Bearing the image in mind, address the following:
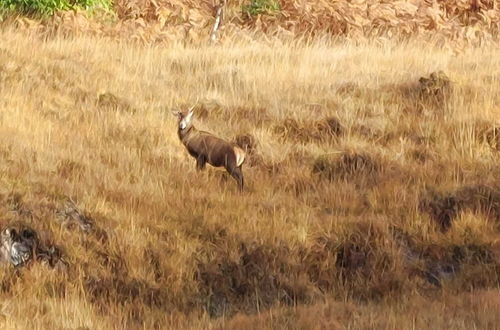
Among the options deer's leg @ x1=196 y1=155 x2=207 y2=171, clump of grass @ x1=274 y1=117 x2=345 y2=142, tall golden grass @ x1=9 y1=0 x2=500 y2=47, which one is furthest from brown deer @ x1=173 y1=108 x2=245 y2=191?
tall golden grass @ x1=9 y1=0 x2=500 y2=47

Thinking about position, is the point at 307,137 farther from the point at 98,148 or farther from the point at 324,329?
the point at 324,329

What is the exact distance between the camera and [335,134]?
10.8 metres

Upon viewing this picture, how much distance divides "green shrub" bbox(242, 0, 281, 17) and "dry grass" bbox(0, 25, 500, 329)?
4.46m

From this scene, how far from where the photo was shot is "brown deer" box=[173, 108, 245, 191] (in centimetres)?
928

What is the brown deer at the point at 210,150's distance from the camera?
9.28 metres

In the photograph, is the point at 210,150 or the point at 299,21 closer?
the point at 210,150

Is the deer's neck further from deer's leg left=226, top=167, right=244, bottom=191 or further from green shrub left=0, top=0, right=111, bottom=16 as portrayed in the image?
green shrub left=0, top=0, right=111, bottom=16

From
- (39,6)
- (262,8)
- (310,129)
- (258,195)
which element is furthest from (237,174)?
(262,8)

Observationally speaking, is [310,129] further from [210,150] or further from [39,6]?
[39,6]

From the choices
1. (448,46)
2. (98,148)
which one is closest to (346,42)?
(448,46)

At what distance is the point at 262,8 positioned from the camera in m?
17.4

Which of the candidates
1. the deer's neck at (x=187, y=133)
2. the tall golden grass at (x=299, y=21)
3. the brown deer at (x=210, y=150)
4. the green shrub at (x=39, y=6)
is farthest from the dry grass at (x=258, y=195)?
the green shrub at (x=39, y=6)

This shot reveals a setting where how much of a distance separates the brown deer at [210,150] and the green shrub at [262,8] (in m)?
8.00

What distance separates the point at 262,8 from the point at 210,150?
8.38 meters
